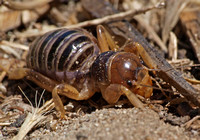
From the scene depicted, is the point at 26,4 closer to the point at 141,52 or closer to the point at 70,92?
the point at 70,92

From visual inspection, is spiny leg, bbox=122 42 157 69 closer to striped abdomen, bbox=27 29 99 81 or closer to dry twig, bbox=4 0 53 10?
striped abdomen, bbox=27 29 99 81

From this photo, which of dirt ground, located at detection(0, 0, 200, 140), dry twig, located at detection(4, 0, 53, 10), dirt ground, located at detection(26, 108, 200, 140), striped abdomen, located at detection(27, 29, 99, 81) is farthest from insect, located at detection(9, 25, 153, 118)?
dry twig, located at detection(4, 0, 53, 10)

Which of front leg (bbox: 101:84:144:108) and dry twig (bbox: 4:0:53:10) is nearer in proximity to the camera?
front leg (bbox: 101:84:144:108)

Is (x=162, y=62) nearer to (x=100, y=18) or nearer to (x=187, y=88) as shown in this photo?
(x=187, y=88)

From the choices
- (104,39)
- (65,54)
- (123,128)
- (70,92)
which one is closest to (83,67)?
(65,54)

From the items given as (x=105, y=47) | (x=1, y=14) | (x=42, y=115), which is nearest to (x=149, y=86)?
(x=105, y=47)

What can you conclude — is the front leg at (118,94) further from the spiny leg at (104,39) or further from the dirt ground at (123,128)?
the spiny leg at (104,39)
